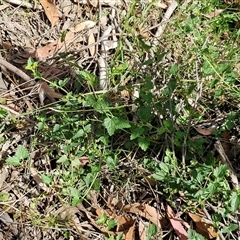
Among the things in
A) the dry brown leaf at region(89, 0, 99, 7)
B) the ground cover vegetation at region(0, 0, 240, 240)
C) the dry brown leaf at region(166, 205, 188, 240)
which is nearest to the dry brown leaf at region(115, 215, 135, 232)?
the ground cover vegetation at region(0, 0, 240, 240)

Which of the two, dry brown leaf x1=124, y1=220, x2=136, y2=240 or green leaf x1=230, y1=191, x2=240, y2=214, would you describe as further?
dry brown leaf x1=124, y1=220, x2=136, y2=240

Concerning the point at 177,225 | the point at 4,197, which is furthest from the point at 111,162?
the point at 4,197

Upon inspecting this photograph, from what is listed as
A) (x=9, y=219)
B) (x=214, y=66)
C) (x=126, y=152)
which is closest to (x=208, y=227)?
(x=126, y=152)

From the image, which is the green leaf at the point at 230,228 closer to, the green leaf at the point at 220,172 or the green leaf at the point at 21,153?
the green leaf at the point at 220,172

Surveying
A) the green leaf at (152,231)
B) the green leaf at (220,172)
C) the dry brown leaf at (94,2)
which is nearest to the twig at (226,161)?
the green leaf at (220,172)

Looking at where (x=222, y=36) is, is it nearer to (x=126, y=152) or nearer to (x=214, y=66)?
(x=214, y=66)

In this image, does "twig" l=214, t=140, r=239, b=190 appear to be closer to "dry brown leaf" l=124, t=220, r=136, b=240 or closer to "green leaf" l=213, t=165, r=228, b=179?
"green leaf" l=213, t=165, r=228, b=179

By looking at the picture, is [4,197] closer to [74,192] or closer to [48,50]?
[74,192]
